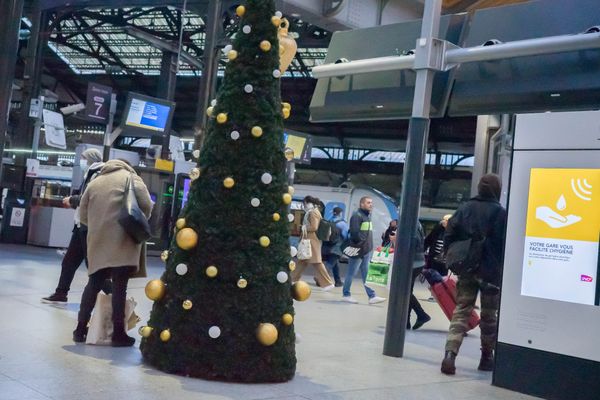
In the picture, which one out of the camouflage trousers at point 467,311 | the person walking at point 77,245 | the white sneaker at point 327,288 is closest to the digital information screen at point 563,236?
the camouflage trousers at point 467,311

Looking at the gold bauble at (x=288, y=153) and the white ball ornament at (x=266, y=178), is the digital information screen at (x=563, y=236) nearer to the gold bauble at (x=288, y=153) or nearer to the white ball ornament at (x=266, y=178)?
the gold bauble at (x=288, y=153)

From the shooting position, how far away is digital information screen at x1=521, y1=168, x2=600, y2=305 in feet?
18.6

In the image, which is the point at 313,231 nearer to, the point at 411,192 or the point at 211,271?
the point at 411,192

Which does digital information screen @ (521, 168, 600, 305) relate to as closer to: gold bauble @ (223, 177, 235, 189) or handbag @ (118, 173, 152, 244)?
gold bauble @ (223, 177, 235, 189)

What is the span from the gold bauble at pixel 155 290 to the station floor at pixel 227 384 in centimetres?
53

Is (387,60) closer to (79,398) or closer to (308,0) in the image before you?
(79,398)

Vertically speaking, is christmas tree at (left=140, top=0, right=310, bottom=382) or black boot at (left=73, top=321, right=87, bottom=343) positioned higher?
christmas tree at (left=140, top=0, right=310, bottom=382)

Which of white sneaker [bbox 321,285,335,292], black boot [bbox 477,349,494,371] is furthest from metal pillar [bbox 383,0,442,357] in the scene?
white sneaker [bbox 321,285,335,292]

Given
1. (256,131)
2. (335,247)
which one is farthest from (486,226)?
(335,247)

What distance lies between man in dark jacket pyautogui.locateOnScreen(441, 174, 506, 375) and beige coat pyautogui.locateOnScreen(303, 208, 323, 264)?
6.89m

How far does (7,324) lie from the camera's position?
280 inches

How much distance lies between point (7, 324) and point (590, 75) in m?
5.69

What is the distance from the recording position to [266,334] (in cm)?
536

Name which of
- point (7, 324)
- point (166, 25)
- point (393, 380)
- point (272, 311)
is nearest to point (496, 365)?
point (393, 380)
